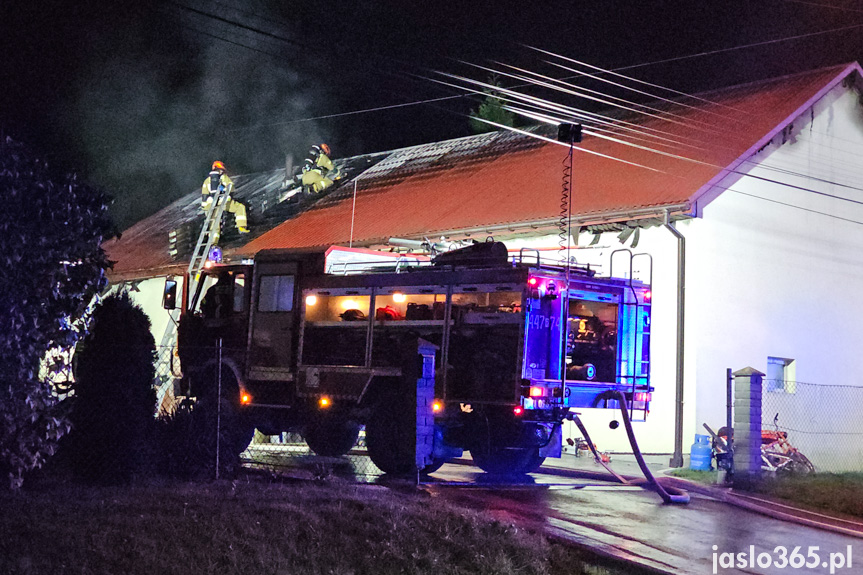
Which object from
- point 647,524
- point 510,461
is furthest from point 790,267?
point 647,524

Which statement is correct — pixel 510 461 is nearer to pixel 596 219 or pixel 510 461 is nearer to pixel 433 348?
pixel 433 348

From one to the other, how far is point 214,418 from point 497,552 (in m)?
5.24

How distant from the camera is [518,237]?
1911 cm

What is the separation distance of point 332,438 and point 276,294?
2534 mm

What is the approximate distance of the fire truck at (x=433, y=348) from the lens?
11.9 m

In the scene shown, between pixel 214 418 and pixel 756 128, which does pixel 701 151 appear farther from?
pixel 214 418

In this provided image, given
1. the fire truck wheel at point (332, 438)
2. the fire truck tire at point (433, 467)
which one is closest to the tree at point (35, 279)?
the fire truck tire at point (433, 467)

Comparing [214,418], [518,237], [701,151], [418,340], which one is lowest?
[214,418]

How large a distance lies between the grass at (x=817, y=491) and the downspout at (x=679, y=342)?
218cm

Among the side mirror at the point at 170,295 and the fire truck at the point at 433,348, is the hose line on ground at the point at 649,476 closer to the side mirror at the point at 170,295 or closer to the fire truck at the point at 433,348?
the fire truck at the point at 433,348

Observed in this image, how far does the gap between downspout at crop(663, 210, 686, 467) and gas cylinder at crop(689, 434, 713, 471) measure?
1.22 feet

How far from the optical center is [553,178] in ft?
67.0

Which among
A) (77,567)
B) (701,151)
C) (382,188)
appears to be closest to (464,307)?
(77,567)

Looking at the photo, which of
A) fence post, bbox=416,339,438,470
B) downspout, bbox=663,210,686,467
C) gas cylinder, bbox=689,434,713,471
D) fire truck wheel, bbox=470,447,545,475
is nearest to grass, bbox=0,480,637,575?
fence post, bbox=416,339,438,470
